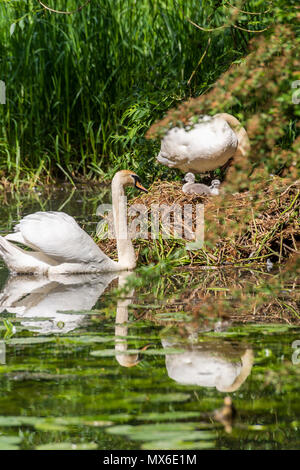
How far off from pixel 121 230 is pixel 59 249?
2.01 feet

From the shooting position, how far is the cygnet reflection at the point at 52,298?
5.33 meters

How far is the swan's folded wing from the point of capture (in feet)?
23.5

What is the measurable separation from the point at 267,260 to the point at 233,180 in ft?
8.15

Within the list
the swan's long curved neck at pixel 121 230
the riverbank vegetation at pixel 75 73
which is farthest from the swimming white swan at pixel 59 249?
the riverbank vegetation at pixel 75 73

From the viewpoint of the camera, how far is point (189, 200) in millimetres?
8008

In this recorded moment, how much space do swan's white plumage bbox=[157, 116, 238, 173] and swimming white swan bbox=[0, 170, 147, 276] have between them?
0.94 m

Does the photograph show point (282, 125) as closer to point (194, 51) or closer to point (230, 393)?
point (230, 393)

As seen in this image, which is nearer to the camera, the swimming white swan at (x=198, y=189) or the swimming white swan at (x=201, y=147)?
the swimming white swan at (x=201, y=147)

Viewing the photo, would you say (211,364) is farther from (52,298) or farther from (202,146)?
(202,146)

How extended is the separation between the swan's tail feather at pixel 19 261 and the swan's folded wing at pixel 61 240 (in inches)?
5.0

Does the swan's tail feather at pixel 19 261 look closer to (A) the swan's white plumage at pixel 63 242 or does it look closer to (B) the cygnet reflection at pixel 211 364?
(A) the swan's white plumage at pixel 63 242
